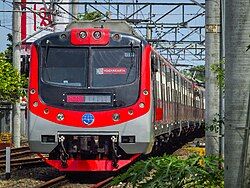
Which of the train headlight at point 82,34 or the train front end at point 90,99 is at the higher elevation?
the train headlight at point 82,34

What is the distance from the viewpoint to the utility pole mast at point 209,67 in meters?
9.43

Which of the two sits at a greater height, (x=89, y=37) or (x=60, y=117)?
(x=89, y=37)

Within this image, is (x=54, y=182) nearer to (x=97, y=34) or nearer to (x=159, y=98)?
(x=97, y=34)

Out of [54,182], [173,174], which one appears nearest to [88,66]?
[54,182]

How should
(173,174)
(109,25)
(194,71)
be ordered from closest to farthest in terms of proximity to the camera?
(173,174) < (109,25) < (194,71)

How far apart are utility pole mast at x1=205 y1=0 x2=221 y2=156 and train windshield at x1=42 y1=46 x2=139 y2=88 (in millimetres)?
3200

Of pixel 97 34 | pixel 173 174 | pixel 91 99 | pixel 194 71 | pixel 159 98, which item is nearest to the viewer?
pixel 173 174

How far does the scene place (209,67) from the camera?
9.99 m

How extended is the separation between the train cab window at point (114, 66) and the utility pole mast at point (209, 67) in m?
3.14

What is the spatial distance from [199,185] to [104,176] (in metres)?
9.43

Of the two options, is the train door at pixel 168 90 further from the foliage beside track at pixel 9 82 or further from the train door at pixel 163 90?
the foliage beside track at pixel 9 82

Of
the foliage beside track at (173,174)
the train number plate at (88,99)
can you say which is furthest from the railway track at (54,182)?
the foliage beside track at (173,174)

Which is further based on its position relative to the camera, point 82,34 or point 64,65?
point 82,34

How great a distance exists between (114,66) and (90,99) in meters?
0.83
